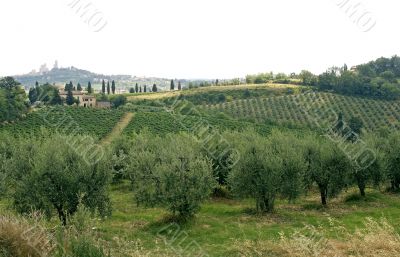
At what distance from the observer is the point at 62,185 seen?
2364 cm

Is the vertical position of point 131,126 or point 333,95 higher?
point 333,95

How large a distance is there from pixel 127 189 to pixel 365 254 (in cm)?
3001

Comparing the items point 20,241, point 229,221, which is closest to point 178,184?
point 229,221

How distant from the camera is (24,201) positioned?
24.1m

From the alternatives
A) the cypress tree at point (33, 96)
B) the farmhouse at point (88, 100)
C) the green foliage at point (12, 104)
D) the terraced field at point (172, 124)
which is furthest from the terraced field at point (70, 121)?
the farmhouse at point (88, 100)

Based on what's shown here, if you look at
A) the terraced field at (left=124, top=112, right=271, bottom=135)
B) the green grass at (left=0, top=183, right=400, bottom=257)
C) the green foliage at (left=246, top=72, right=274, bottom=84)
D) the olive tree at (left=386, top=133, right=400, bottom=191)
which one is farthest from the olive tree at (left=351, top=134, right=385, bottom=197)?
the green foliage at (left=246, top=72, right=274, bottom=84)

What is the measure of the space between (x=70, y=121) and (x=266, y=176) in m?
61.8

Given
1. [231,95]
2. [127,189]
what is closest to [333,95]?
[231,95]

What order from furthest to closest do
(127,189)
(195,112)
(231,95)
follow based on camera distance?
(231,95)
(195,112)
(127,189)

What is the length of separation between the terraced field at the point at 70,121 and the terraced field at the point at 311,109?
3789cm

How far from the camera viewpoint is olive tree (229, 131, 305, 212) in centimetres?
2981

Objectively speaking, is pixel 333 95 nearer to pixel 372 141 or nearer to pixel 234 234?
pixel 372 141

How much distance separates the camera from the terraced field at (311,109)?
100875 millimetres

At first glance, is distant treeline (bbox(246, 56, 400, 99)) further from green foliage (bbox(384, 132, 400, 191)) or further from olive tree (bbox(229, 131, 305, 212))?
olive tree (bbox(229, 131, 305, 212))
